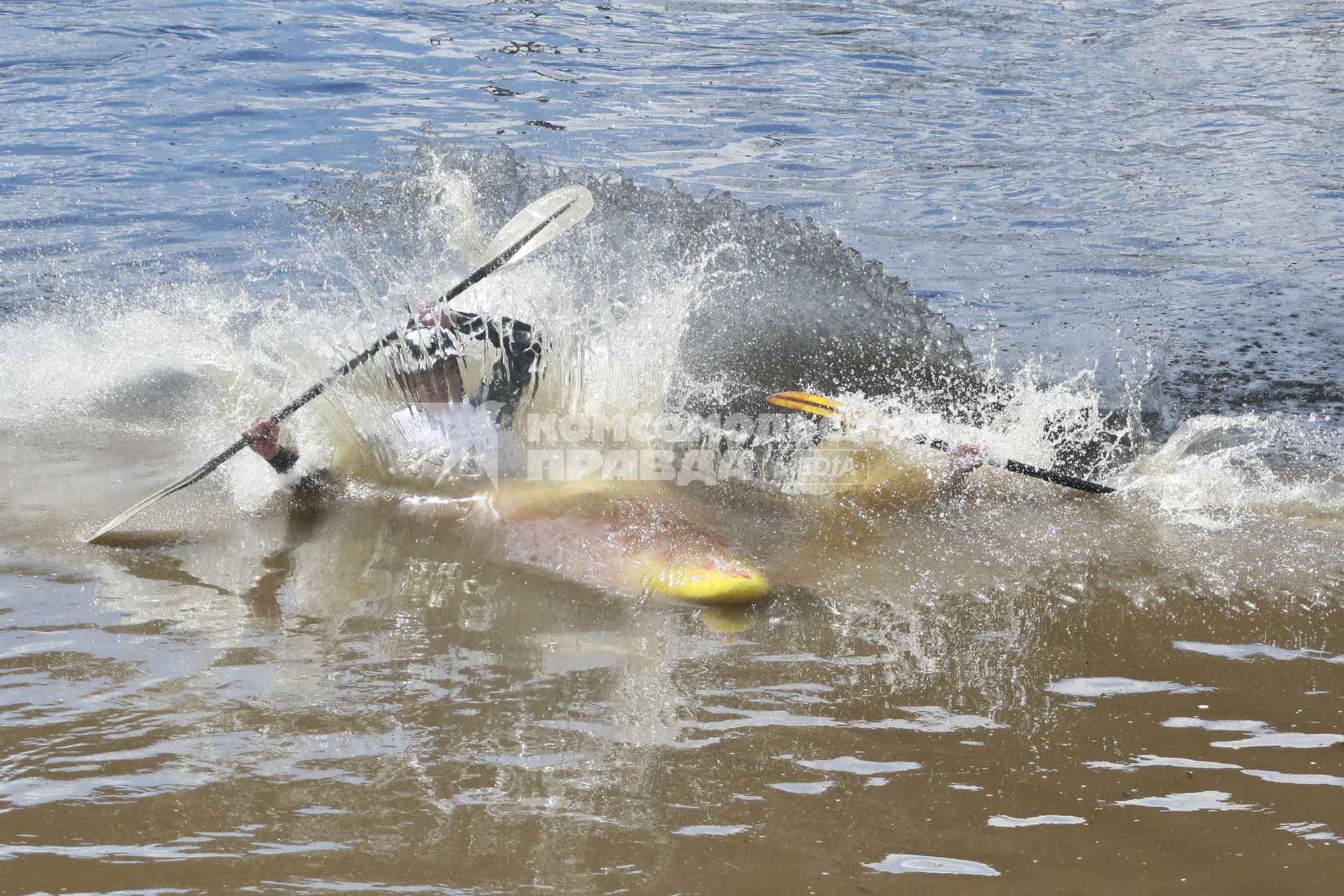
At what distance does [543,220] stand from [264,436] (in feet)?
5.63

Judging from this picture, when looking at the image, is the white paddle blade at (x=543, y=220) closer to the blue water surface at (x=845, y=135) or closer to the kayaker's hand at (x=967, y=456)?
the kayaker's hand at (x=967, y=456)

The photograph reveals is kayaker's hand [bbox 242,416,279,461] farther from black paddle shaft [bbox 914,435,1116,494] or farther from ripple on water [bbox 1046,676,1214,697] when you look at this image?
ripple on water [bbox 1046,676,1214,697]

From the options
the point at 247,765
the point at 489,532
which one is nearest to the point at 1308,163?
the point at 489,532

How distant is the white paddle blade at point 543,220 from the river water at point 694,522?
413 mm

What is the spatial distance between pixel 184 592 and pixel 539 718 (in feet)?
5.07

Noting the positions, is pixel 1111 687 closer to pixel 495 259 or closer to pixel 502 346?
pixel 502 346

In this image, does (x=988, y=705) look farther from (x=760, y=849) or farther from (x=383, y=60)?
(x=383, y=60)

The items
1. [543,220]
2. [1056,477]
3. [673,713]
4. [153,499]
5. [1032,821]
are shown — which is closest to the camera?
[1032,821]

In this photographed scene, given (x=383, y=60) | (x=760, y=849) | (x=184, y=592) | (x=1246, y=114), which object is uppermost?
(x=383, y=60)

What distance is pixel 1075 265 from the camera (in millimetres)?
7812

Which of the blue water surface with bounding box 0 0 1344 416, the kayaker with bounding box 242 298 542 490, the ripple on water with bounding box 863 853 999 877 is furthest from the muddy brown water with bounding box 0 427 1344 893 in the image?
the blue water surface with bounding box 0 0 1344 416

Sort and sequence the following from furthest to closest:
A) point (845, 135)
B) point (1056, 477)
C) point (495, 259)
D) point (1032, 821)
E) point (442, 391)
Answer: point (845, 135), point (495, 259), point (442, 391), point (1056, 477), point (1032, 821)

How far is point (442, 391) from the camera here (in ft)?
15.6

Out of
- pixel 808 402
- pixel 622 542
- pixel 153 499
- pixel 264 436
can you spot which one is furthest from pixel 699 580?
pixel 153 499
